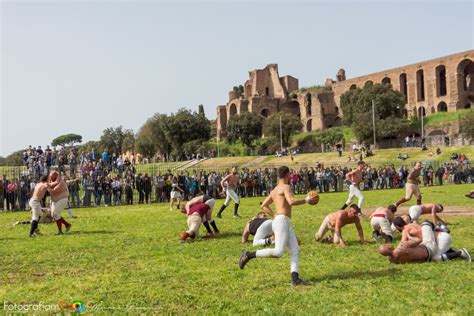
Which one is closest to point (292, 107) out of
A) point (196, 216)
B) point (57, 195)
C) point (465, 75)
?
point (465, 75)

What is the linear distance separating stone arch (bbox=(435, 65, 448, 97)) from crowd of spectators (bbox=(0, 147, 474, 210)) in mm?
42944

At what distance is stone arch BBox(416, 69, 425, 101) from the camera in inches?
3184

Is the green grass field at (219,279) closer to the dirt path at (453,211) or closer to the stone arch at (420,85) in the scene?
the dirt path at (453,211)

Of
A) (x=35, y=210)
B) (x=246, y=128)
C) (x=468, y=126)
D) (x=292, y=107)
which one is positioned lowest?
(x=35, y=210)

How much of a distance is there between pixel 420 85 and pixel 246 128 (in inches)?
1131

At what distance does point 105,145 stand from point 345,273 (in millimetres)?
92525

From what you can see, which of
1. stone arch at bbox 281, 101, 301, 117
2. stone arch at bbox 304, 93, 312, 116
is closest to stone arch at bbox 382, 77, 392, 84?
stone arch at bbox 304, 93, 312, 116

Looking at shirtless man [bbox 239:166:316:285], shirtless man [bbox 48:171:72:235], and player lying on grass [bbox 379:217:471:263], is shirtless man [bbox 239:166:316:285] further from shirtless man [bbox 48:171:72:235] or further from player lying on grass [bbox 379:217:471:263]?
shirtless man [bbox 48:171:72:235]

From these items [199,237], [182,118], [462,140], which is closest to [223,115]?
[182,118]

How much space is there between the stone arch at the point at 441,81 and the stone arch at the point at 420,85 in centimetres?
255

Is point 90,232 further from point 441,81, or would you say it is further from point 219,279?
point 441,81

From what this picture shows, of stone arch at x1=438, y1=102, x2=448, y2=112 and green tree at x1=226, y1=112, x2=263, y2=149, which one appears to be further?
green tree at x1=226, y1=112, x2=263, y2=149

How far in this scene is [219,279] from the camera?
776cm

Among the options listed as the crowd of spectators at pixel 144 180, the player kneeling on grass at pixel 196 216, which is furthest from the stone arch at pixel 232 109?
the player kneeling on grass at pixel 196 216
